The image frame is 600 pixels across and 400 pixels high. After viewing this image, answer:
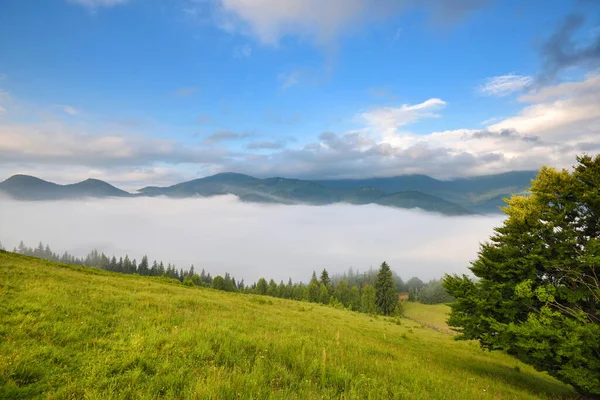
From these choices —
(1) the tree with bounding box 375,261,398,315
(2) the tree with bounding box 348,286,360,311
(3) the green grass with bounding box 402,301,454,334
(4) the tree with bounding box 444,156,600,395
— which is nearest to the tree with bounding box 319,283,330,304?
(2) the tree with bounding box 348,286,360,311

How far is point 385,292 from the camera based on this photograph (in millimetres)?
84438

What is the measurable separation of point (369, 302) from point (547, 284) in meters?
76.4

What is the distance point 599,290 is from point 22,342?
2455cm

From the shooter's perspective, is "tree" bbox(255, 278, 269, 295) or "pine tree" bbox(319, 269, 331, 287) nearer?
"pine tree" bbox(319, 269, 331, 287)

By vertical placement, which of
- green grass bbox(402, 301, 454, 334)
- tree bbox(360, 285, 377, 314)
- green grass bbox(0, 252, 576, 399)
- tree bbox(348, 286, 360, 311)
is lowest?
green grass bbox(402, 301, 454, 334)

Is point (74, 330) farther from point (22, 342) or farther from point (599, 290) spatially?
point (599, 290)

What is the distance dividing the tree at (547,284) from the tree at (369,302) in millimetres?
71114

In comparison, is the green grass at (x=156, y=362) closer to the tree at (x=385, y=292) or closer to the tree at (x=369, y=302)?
the tree at (x=385, y=292)

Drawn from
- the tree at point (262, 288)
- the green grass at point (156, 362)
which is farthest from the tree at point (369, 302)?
the green grass at point (156, 362)

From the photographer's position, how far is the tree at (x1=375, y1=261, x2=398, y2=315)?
83250mm

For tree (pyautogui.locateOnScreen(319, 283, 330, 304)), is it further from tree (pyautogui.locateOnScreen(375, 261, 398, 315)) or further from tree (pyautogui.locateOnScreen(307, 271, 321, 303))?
tree (pyautogui.locateOnScreen(375, 261, 398, 315))

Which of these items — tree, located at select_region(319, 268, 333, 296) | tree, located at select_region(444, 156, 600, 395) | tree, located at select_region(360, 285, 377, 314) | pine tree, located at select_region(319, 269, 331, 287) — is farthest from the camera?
pine tree, located at select_region(319, 269, 331, 287)

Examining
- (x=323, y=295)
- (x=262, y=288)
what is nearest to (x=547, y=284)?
(x=323, y=295)

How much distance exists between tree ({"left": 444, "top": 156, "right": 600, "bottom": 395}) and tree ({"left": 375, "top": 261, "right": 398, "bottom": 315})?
226 feet
